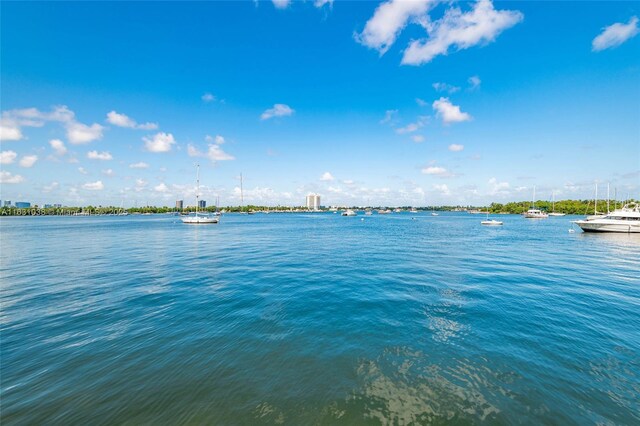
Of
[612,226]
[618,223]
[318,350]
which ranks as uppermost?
[618,223]

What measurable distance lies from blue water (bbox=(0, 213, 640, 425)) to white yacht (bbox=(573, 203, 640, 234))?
66.0 metres

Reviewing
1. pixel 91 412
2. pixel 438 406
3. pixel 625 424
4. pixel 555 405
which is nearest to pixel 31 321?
pixel 91 412

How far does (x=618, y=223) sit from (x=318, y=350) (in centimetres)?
9381

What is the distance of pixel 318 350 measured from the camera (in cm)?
1087

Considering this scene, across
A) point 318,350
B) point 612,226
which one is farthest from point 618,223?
point 318,350

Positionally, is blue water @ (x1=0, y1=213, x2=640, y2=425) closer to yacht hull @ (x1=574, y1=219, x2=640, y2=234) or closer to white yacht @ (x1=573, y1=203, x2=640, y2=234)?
yacht hull @ (x1=574, y1=219, x2=640, y2=234)

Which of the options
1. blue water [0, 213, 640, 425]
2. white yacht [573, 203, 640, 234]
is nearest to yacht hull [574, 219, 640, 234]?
white yacht [573, 203, 640, 234]

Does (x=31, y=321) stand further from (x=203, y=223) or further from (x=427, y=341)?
(x=203, y=223)

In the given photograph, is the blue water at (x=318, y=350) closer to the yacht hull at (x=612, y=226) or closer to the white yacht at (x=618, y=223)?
the yacht hull at (x=612, y=226)

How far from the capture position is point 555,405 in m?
7.86

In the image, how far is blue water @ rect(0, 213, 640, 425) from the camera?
303 inches

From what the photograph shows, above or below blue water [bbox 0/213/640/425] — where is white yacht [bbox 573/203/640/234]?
above

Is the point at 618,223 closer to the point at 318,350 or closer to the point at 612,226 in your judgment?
the point at 612,226

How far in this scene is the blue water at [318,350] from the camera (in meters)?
7.70
